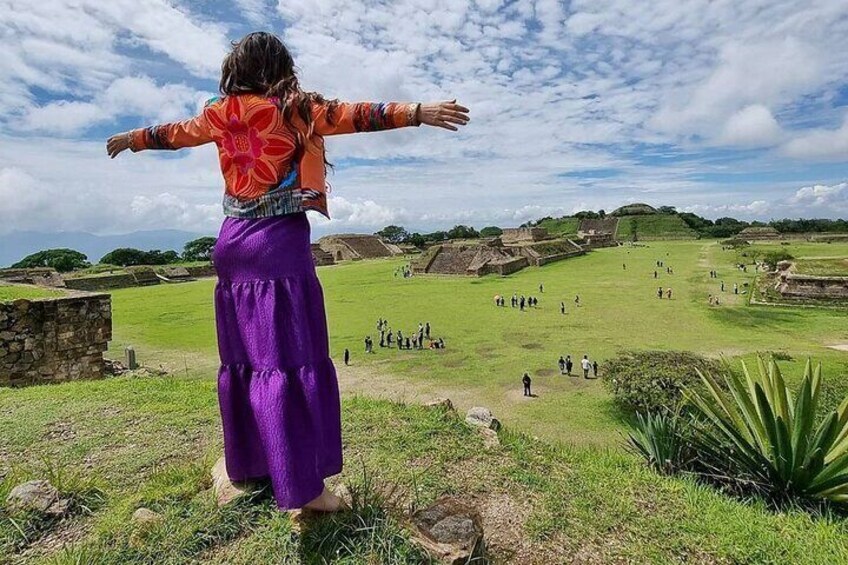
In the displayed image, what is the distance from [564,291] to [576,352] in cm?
1153

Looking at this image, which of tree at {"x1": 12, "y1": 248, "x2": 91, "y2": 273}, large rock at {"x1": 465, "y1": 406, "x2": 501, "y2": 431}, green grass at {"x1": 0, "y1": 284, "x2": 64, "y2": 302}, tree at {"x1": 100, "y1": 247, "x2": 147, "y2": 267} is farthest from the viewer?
tree at {"x1": 100, "y1": 247, "x2": 147, "y2": 267}

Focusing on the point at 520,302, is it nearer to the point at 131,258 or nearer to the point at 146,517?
the point at 146,517

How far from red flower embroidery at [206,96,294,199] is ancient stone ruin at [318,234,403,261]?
154 feet

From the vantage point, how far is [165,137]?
2.38 metres

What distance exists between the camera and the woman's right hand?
6.13ft

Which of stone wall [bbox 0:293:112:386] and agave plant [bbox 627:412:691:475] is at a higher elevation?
stone wall [bbox 0:293:112:386]

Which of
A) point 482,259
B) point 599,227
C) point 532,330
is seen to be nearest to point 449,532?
point 532,330

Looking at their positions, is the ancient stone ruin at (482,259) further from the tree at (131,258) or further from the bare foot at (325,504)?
the bare foot at (325,504)

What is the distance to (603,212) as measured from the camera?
77.3 metres

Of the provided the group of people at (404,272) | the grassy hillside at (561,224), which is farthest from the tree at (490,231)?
the group of people at (404,272)

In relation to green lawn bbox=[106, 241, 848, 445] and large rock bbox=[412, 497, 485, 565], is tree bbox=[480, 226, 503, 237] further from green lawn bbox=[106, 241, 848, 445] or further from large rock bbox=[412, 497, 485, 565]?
large rock bbox=[412, 497, 485, 565]

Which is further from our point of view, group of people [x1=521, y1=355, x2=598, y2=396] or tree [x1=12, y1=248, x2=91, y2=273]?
tree [x1=12, y1=248, x2=91, y2=273]

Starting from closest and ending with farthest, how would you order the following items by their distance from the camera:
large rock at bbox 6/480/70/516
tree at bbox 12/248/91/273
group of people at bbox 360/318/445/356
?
1. large rock at bbox 6/480/70/516
2. group of people at bbox 360/318/445/356
3. tree at bbox 12/248/91/273

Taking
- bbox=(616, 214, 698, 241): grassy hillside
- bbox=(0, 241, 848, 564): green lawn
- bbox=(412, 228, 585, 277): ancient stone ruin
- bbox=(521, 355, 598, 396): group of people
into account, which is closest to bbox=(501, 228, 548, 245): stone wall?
bbox=(412, 228, 585, 277): ancient stone ruin
